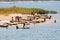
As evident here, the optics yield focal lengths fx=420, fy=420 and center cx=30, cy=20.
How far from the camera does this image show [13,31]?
53.8 m

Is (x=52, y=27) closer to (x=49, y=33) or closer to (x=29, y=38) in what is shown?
(x=49, y=33)

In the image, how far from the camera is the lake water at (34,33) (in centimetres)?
4897

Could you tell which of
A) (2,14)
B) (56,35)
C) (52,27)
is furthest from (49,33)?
(2,14)

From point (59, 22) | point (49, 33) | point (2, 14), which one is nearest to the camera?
point (49, 33)

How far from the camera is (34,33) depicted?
172 ft

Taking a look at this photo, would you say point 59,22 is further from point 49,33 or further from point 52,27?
point 49,33

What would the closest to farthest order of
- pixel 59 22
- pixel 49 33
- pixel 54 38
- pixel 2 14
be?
pixel 54 38 < pixel 49 33 < pixel 59 22 < pixel 2 14

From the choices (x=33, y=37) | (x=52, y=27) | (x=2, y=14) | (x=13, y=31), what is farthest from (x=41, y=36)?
(x=2, y=14)

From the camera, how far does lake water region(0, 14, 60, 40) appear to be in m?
49.0

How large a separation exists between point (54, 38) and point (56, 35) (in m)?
3.04

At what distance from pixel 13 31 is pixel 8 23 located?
15.9 ft

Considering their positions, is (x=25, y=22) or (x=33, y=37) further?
(x=25, y=22)

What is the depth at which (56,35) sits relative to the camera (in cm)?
5103

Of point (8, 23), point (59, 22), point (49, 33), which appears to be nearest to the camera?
point (49, 33)
